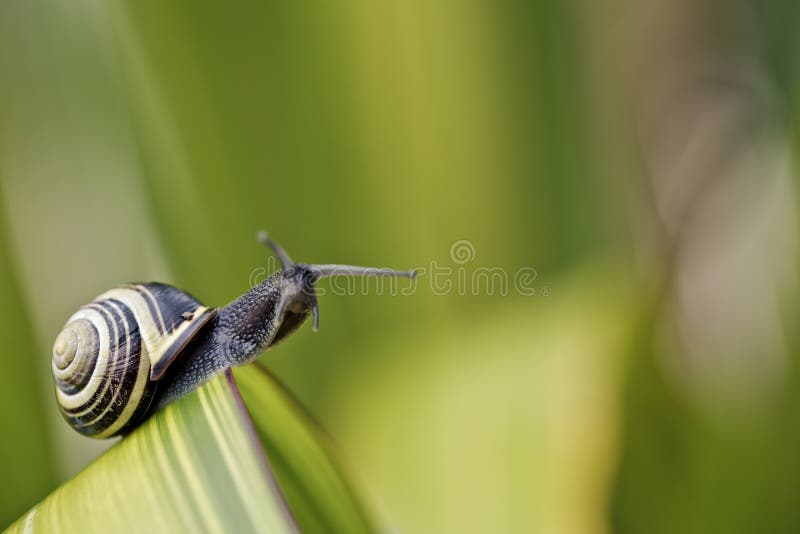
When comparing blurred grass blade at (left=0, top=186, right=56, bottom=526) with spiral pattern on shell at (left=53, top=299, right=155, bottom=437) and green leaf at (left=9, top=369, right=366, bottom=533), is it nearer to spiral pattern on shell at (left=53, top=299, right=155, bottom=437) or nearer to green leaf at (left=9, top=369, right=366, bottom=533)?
spiral pattern on shell at (left=53, top=299, right=155, bottom=437)

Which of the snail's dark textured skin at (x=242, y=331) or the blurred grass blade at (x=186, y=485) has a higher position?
the blurred grass blade at (x=186, y=485)

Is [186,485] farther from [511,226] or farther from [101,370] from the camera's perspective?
[511,226]

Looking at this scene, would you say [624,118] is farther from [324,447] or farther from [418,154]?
[324,447]

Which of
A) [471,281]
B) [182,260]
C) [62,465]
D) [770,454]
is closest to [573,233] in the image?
[471,281]

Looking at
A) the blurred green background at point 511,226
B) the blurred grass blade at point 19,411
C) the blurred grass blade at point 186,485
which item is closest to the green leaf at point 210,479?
the blurred grass blade at point 186,485

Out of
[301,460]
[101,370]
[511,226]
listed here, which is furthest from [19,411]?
[511,226]

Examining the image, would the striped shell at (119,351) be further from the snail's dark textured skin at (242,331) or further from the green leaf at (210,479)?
the green leaf at (210,479)
